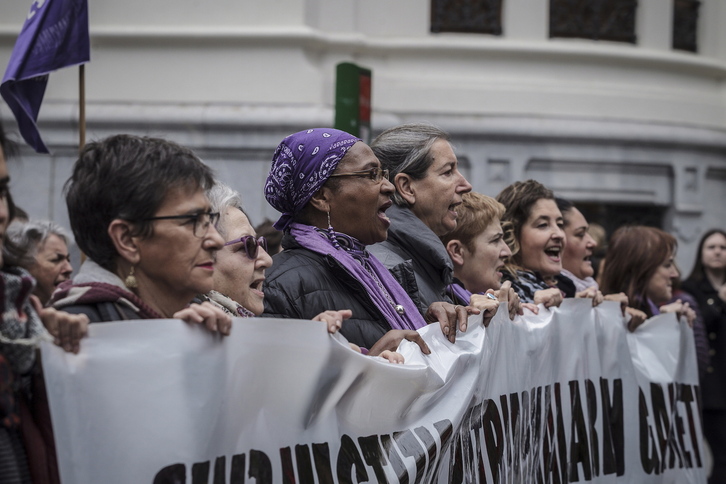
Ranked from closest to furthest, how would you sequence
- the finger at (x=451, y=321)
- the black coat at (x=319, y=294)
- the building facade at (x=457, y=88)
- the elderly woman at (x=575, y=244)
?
the black coat at (x=319, y=294), the finger at (x=451, y=321), the elderly woman at (x=575, y=244), the building facade at (x=457, y=88)

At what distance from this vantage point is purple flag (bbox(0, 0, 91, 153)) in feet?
19.0

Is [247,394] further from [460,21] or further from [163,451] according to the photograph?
[460,21]

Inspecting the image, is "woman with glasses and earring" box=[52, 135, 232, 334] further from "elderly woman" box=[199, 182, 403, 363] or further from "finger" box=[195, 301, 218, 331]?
"elderly woman" box=[199, 182, 403, 363]

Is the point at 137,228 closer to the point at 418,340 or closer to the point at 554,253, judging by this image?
the point at 418,340

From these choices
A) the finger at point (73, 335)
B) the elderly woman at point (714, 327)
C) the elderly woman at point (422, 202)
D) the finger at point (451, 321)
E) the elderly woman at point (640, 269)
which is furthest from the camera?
the elderly woman at point (714, 327)

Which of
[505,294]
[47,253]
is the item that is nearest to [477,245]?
[505,294]

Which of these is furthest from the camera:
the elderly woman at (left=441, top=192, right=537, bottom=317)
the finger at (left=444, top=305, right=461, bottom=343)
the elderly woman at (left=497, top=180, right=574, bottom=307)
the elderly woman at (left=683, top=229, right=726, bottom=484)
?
the elderly woman at (left=683, top=229, right=726, bottom=484)

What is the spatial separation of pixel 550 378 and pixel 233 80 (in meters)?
6.18

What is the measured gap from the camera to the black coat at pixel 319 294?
3.67 m

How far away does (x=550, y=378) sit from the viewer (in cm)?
471

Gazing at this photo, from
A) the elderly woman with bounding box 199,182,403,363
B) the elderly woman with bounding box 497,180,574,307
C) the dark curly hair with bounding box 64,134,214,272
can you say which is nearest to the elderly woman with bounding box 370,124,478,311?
the elderly woman with bounding box 199,182,403,363

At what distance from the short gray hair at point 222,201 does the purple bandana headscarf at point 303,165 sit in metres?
0.13

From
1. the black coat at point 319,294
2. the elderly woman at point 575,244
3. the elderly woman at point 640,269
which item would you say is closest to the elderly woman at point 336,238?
the black coat at point 319,294

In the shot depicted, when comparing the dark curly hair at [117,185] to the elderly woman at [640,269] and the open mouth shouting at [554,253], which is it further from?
the elderly woman at [640,269]
